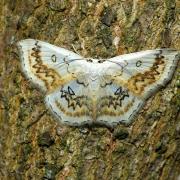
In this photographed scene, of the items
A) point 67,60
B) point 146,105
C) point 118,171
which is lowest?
point 118,171

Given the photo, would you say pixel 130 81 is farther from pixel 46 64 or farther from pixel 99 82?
pixel 46 64

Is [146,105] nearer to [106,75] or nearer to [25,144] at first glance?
[106,75]

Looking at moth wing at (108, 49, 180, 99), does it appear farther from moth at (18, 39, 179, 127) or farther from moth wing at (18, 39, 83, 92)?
moth wing at (18, 39, 83, 92)

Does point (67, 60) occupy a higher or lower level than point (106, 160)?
higher

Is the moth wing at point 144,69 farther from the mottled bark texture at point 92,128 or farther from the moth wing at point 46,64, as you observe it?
the moth wing at point 46,64

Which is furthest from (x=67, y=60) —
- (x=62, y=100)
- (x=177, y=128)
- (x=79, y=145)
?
(x=177, y=128)
